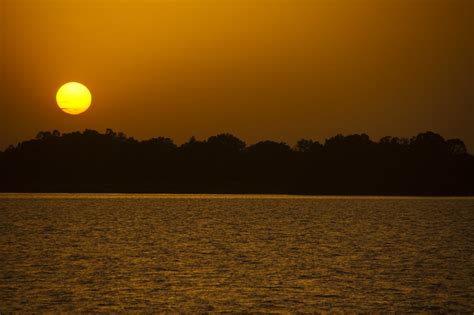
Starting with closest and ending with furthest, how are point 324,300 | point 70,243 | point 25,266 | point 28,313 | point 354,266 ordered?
point 28,313 → point 324,300 → point 25,266 → point 354,266 → point 70,243

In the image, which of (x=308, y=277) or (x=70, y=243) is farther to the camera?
(x=70, y=243)

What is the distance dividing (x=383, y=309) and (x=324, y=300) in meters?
3.60

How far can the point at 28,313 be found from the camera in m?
34.4

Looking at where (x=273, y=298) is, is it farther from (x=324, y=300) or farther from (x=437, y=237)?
(x=437, y=237)

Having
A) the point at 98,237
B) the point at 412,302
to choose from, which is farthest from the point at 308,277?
the point at 98,237

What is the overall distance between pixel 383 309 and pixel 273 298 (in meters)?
5.77

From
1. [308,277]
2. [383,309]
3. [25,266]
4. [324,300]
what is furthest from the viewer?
[25,266]

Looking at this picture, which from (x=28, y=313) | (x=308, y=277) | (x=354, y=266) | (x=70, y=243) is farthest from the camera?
(x=70, y=243)

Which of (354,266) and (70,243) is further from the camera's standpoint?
(70,243)

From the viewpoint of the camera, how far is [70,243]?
73.6 meters

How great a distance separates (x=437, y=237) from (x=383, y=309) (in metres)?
53.1

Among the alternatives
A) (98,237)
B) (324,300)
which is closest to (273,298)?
(324,300)

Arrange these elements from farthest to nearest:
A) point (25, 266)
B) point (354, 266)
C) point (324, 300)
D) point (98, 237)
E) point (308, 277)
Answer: point (98, 237) → point (354, 266) → point (25, 266) → point (308, 277) → point (324, 300)

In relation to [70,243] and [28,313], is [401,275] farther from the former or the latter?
[70,243]
